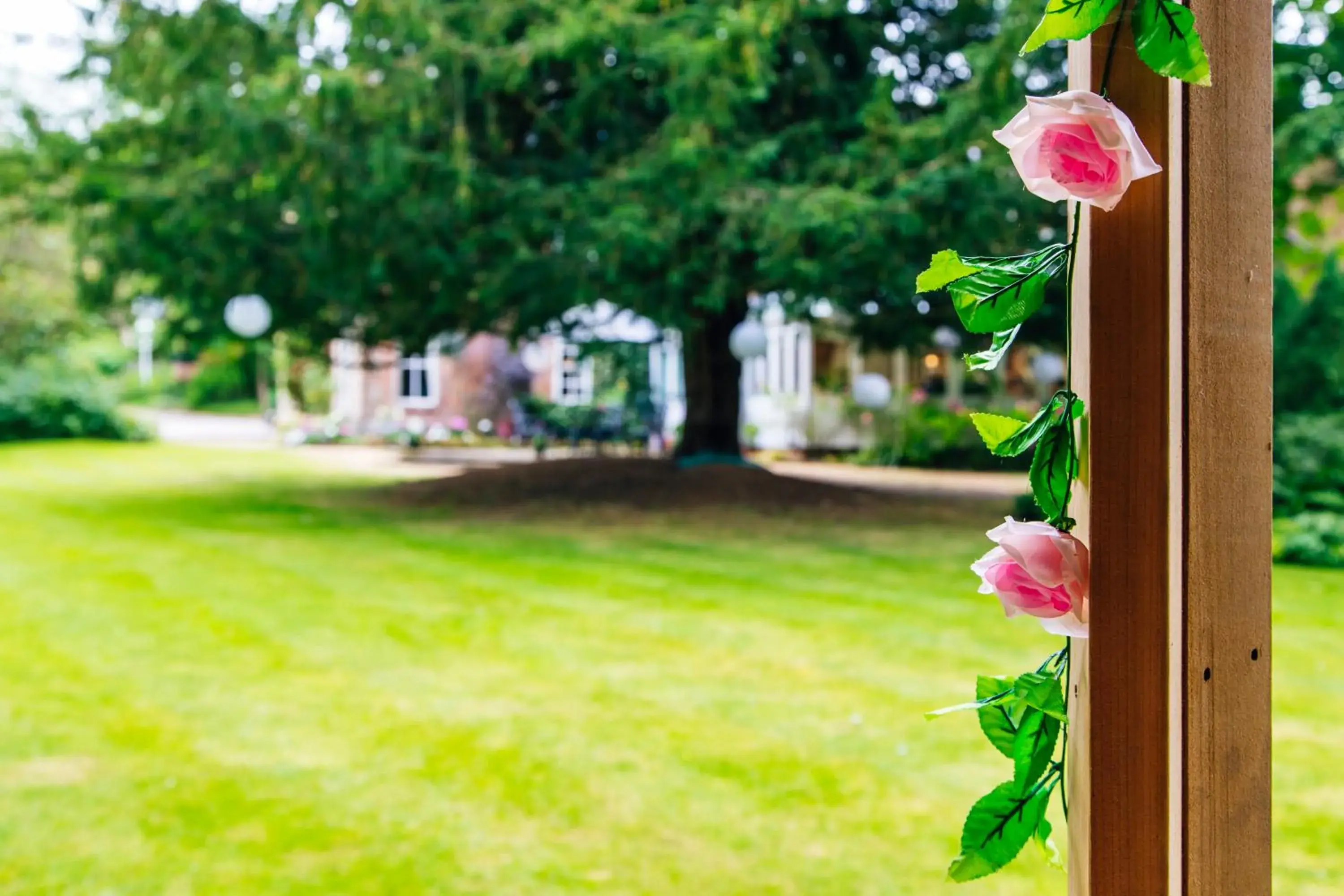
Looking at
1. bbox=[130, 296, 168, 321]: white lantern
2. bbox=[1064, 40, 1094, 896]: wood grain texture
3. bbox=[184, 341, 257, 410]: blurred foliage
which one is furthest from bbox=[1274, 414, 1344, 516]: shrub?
bbox=[184, 341, 257, 410]: blurred foliage

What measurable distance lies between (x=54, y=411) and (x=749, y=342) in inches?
588

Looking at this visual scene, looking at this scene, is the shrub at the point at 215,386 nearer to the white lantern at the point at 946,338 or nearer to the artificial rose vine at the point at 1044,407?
the white lantern at the point at 946,338

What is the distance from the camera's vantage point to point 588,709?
13.8 feet

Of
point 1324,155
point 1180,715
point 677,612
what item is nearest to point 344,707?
point 677,612

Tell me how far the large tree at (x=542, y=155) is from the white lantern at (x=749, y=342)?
2.47 ft

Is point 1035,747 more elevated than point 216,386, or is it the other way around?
point 216,386

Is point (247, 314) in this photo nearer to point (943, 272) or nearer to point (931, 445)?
point (943, 272)

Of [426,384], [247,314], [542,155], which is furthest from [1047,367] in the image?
[426,384]

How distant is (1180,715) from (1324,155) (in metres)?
8.53

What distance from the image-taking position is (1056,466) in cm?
118

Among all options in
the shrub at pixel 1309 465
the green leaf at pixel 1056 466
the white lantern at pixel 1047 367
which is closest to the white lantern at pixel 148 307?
the shrub at pixel 1309 465

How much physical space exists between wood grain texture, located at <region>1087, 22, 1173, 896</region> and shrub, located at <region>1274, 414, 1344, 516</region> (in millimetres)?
8599

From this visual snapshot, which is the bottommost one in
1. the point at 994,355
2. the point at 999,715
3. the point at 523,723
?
the point at 523,723

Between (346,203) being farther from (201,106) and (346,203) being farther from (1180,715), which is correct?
(1180,715)
